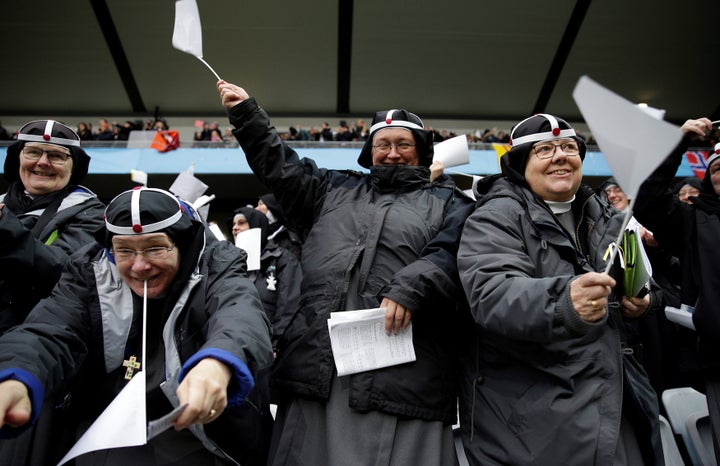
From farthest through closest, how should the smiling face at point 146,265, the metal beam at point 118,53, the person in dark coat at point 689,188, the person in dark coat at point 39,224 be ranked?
the metal beam at point 118,53
the person in dark coat at point 689,188
the person in dark coat at point 39,224
the smiling face at point 146,265

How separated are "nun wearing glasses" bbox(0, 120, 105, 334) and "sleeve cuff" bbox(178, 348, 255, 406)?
108 cm

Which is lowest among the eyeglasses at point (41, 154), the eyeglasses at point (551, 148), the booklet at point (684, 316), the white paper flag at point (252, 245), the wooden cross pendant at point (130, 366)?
the white paper flag at point (252, 245)

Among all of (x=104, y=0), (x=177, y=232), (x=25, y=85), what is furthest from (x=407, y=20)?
(x=177, y=232)

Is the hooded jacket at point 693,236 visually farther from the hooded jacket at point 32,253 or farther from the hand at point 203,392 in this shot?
the hooded jacket at point 32,253

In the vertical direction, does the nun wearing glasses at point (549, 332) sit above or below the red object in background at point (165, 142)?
above

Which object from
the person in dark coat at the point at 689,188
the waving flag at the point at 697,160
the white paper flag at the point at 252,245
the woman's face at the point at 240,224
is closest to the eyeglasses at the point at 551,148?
the white paper flag at the point at 252,245

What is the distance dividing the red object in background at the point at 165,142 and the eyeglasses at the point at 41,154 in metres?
7.78

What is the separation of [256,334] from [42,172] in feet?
6.45

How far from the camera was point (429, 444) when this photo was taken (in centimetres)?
191

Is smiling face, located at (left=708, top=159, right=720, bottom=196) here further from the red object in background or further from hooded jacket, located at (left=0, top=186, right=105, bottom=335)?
the red object in background

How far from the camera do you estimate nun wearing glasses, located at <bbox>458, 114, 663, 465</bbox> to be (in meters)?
1.58

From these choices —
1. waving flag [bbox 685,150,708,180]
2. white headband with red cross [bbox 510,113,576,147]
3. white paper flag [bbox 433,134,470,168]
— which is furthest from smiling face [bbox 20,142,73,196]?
waving flag [bbox 685,150,708,180]

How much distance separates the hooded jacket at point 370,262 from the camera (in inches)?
76.4

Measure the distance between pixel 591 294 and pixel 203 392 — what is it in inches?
40.8
